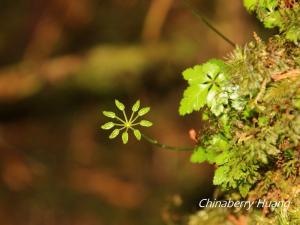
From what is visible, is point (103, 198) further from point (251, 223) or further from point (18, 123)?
point (251, 223)

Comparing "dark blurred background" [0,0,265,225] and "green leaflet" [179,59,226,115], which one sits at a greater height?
"dark blurred background" [0,0,265,225]

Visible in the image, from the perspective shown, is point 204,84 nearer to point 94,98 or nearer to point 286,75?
point 286,75

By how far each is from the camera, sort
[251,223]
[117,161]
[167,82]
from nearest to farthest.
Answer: [251,223], [117,161], [167,82]

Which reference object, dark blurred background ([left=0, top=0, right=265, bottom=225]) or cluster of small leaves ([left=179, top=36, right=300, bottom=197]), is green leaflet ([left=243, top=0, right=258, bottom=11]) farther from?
dark blurred background ([left=0, top=0, right=265, bottom=225])

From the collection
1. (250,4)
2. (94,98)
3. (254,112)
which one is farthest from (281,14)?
(94,98)

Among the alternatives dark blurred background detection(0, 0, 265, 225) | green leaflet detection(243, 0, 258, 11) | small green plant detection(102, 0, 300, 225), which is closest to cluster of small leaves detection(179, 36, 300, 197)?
small green plant detection(102, 0, 300, 225)

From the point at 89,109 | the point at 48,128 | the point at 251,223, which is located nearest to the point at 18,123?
the point at 48,128
